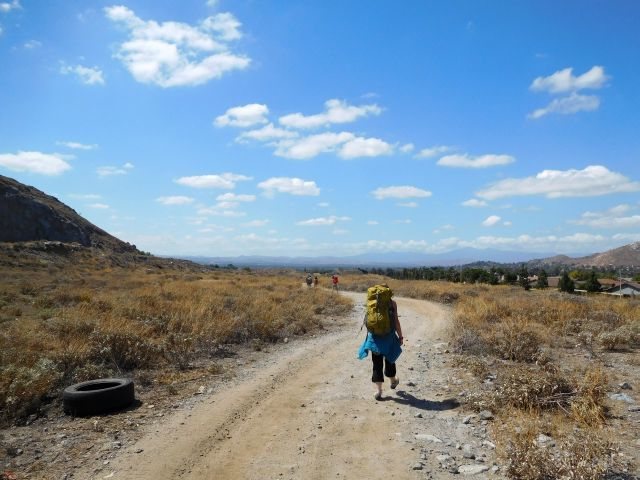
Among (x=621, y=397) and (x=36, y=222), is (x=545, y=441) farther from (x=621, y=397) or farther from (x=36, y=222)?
(x=36, y=222)

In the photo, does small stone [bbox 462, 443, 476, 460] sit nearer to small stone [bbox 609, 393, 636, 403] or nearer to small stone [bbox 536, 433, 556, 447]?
small stone [bbox 536, 433, 556, 447]

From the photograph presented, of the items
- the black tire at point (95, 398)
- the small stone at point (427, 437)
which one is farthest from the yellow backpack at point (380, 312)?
the black tire at point (95, 398)

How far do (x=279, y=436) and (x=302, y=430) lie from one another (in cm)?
39

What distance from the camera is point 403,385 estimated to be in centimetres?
915

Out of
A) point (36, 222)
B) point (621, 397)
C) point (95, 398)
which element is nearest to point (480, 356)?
point (621, 397)

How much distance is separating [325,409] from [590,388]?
4.27m

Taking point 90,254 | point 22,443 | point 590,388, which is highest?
point 90,254

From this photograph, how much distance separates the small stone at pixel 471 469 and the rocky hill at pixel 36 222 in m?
75.2

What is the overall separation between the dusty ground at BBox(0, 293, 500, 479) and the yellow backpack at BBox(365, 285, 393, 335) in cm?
126

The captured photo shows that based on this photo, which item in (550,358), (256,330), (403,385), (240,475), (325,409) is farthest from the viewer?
(256,330)

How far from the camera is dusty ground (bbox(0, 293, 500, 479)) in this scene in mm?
5539

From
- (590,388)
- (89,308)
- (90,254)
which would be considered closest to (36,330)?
(89,308)

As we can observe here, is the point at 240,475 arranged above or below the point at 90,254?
below

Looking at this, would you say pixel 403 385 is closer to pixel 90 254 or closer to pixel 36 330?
pixel 36 330
